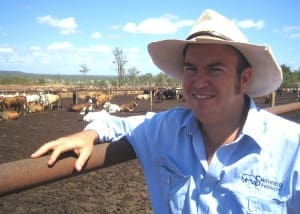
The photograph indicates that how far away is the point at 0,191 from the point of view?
113 cm

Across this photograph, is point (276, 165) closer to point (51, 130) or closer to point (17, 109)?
point (51, 130)

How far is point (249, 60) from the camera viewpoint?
Answer: 6.64ft

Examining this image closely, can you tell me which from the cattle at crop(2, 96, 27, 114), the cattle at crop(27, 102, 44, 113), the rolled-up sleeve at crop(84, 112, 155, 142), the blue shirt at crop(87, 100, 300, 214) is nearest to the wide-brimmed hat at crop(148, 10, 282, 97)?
the blue shirt at crop(87, 100, 300, 214)

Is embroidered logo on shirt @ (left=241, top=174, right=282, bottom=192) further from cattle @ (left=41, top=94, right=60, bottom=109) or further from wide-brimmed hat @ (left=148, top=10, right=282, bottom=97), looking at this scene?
cattle @ (left=41, top=94, right=60, bottom=109)

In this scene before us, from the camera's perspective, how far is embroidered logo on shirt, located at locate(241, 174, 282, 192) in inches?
65.4

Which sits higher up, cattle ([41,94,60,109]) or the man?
the man

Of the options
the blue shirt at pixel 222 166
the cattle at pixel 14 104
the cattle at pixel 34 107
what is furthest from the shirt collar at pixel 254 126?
the cattle at pixel 34 107

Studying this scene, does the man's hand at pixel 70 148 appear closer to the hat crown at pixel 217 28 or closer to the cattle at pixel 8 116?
the hat crown at pixel 217 28

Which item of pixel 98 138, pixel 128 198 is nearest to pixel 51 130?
pixel 128 198

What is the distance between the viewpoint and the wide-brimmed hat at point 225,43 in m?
1.87

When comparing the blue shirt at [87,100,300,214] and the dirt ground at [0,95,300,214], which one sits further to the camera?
the dirt ground at [0,95,300,214]

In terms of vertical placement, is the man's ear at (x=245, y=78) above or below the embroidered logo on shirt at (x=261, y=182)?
above

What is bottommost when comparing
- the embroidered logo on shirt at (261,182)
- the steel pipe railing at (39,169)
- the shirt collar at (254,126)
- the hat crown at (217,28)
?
the embroidered logo on shirt at (261,182)

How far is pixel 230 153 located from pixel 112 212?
3.87 metres
